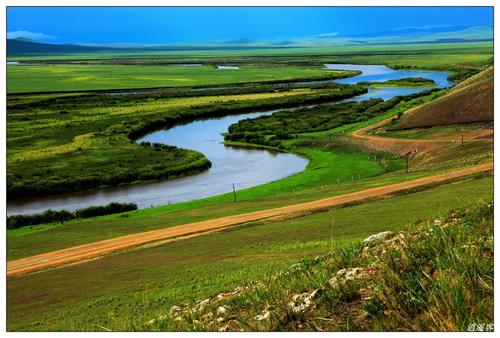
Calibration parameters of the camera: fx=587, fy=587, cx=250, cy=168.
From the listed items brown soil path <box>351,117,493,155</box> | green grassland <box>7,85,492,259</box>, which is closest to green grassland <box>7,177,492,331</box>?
green grassland <box>7,85,492,259</box>

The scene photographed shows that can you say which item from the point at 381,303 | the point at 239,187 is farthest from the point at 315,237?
the point at 239,187

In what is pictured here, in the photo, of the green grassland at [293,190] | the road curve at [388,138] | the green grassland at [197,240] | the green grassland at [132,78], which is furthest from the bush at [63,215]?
the green grassland at [132,78]

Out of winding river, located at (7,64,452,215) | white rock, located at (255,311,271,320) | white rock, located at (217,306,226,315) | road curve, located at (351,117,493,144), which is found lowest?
winding river, located at (7,64,452,215)

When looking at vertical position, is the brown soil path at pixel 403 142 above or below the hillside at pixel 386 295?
below

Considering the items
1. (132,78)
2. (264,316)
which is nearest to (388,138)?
(264,316)

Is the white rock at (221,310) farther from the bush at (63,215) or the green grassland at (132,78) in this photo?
the green grassland at (132,78)

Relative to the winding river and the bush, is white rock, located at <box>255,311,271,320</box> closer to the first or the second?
the bush

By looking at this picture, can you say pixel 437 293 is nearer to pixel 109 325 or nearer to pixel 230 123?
pixel 109 325

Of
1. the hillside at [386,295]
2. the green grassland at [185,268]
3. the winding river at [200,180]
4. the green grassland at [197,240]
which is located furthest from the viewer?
the winding river at [200,180]
